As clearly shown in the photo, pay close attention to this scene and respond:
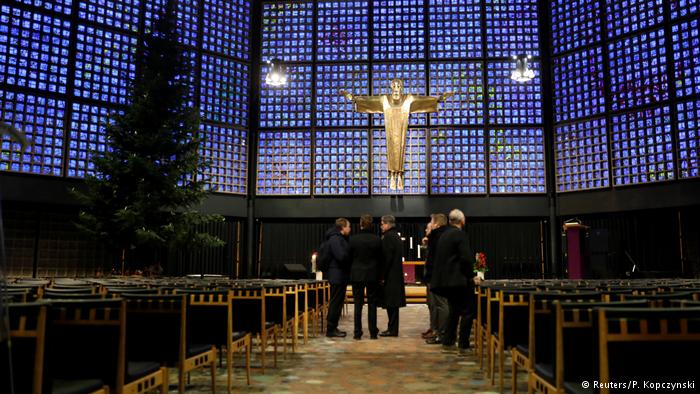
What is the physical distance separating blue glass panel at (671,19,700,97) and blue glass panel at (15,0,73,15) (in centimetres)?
1515

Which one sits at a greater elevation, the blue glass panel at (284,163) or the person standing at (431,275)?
the blue glass panel at (284,163)

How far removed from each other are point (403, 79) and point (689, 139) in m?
7.59

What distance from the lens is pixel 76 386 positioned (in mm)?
2471

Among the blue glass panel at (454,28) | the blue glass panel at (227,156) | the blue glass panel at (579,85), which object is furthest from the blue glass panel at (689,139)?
the blue glass panel at (227,156)

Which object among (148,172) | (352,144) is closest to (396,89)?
(352,144)

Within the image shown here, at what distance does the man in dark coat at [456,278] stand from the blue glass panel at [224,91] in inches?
440

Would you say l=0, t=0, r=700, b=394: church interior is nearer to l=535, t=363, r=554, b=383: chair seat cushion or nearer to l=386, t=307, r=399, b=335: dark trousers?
l=386, t=307, r=399, b=335: dark trousers

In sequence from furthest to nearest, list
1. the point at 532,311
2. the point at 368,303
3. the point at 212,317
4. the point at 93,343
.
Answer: the point at 368,303, the point at 212,317, the point at 532,311, the point at 93,343

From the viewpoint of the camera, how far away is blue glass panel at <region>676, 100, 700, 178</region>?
13.6 meters

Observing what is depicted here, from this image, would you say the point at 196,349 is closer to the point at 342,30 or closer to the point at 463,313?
the point at 463,313

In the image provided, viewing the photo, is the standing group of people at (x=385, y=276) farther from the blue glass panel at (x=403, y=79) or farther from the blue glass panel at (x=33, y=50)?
the blue glass panel at (x=33, y=50)

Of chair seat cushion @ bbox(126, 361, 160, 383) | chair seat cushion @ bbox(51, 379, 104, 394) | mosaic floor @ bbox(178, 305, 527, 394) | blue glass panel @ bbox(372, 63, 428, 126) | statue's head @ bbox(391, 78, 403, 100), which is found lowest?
mosaic floor @ bbox(178, 305, 527, 394)

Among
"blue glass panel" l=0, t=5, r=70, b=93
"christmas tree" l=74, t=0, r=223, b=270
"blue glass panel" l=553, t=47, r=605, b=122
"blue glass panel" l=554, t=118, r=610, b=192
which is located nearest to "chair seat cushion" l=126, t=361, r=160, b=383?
"christmas tree" l=74, t=0, r=223, b=270

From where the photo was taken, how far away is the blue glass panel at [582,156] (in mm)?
Result: 15094
